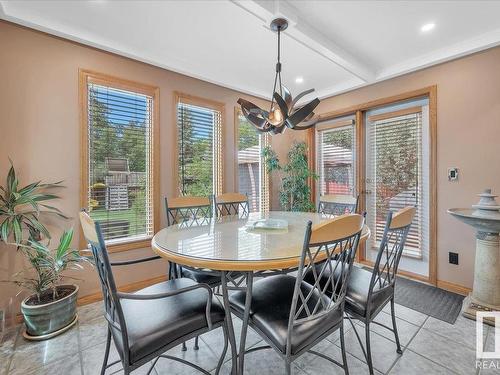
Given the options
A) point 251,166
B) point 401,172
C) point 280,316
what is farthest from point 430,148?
point 280,316

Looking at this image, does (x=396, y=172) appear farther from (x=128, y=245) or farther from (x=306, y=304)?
(x=128, y=245)

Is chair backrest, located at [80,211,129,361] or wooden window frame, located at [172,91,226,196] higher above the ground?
wooden window frame, located at [172,91,226,196]

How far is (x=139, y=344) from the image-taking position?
114 cm

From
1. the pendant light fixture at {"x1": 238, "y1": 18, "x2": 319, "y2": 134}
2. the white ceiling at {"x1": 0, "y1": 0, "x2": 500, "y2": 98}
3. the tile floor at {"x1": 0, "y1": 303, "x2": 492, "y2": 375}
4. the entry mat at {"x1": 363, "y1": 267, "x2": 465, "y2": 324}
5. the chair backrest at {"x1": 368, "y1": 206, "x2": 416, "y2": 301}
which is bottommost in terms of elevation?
the tile floor at {"x1": 0, "y1": 303, "x2": 492, "y2": 375}

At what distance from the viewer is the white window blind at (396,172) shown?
10.1ft

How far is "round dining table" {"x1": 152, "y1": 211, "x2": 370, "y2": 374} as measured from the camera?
128cm

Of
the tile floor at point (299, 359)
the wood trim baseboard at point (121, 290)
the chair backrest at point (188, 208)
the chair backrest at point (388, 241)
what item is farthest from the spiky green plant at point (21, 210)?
the chair backrest at point (388, 241)

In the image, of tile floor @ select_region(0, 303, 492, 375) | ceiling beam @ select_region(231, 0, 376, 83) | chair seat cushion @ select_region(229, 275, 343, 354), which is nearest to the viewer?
chair seat cushion @ select_region(229, 275, 343, 354)

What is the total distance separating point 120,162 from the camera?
272 cm

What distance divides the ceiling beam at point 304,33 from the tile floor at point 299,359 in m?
2.60

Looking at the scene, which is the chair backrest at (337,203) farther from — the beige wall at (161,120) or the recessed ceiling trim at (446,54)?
the recessed ceiling trim at (446,54)

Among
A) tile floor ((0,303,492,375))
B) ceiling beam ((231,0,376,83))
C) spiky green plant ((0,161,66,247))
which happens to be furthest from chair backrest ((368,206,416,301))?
spiky green plant ((0,161,66,247))

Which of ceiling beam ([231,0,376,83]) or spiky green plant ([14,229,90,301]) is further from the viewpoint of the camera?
spiky green plant ([14,229,90,301])

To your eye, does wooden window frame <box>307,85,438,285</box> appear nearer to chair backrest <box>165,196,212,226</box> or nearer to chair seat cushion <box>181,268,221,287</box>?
chair backrest <box>165,196,212,226</box>
